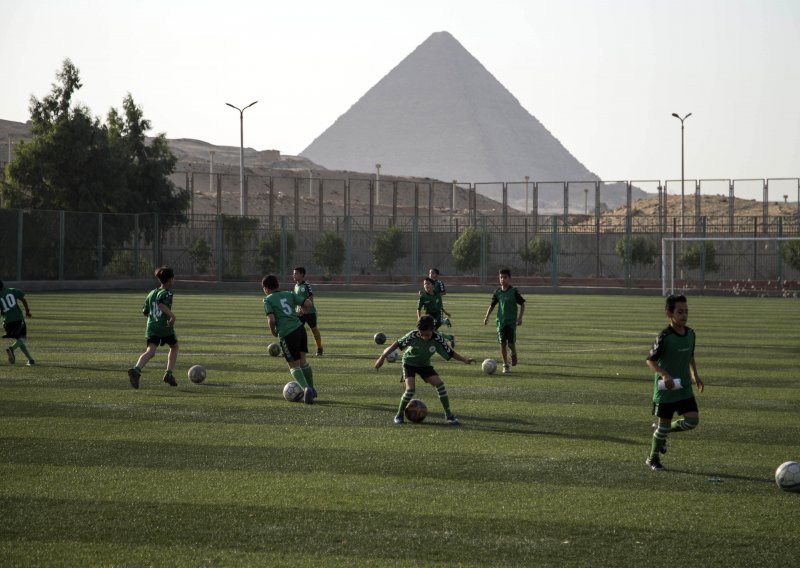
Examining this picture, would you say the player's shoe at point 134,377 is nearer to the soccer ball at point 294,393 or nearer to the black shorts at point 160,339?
the black shorts at point 160,339

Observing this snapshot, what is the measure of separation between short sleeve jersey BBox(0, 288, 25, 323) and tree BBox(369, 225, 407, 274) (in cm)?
4993

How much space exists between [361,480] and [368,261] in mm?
67546

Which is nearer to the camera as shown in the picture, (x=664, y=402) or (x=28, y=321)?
(x=664, y=402)

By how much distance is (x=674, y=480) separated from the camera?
384 inches

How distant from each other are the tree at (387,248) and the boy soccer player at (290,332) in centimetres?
5368

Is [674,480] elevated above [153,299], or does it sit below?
below

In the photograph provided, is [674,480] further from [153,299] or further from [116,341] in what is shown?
[116,341]

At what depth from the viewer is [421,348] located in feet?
42.0

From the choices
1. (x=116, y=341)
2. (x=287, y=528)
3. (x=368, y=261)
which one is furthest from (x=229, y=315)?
(x=368, y=261)

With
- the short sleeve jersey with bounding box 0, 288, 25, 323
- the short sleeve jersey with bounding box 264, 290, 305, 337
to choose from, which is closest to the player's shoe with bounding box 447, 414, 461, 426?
the short sleeve jersey with bounding box 264, 290, 305, 337

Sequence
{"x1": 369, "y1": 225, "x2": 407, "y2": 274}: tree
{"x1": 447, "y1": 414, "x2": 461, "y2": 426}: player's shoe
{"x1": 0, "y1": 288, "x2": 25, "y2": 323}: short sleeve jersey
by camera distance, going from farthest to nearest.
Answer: {"x1": 369, "y1": 225, "x2": 407, "y2": 274}: tree → {"x1": 0, "y1": 288, "x2": 25, "y2": 323}: short sleeve jersey → {"x1": 447, "y1": 414, "x2": 461, "y2": 426}: player's shoe

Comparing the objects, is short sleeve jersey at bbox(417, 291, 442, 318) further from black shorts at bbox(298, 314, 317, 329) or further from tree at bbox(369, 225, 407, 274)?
tree at bbox(369, 225, 407, 274)

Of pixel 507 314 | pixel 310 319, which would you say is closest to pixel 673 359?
pixel 507 314

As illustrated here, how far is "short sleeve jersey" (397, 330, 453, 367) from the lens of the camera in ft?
42.0
